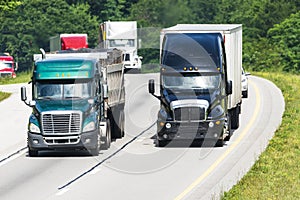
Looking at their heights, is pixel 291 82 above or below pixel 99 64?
below

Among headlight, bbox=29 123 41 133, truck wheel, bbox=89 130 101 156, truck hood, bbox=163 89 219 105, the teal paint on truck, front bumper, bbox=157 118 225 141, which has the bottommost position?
truck wheel, bbox=89 130 101 156

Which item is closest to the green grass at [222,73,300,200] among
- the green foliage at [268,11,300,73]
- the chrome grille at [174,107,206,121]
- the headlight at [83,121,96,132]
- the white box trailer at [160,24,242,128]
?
the white box trailer at [160,24,242,128]

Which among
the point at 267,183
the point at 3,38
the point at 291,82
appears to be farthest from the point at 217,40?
the point at 3,38

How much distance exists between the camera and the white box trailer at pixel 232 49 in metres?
29.9

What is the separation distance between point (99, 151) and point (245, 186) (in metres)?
8.74

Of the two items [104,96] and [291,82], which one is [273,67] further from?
[104,96]

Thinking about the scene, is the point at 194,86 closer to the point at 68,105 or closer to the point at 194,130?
the point at 194,130

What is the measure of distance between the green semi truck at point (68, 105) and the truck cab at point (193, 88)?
6.74ft

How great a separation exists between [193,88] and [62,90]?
4.39 m

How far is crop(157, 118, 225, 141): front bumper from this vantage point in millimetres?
27952

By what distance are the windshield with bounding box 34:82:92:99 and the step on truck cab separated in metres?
2.82

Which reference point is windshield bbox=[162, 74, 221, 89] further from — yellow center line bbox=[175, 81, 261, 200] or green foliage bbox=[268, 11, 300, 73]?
green foliage bbox=[268, 11, 300, 73]

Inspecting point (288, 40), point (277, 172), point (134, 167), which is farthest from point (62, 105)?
point (288, 40)

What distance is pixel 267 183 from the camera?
20.8 meters
